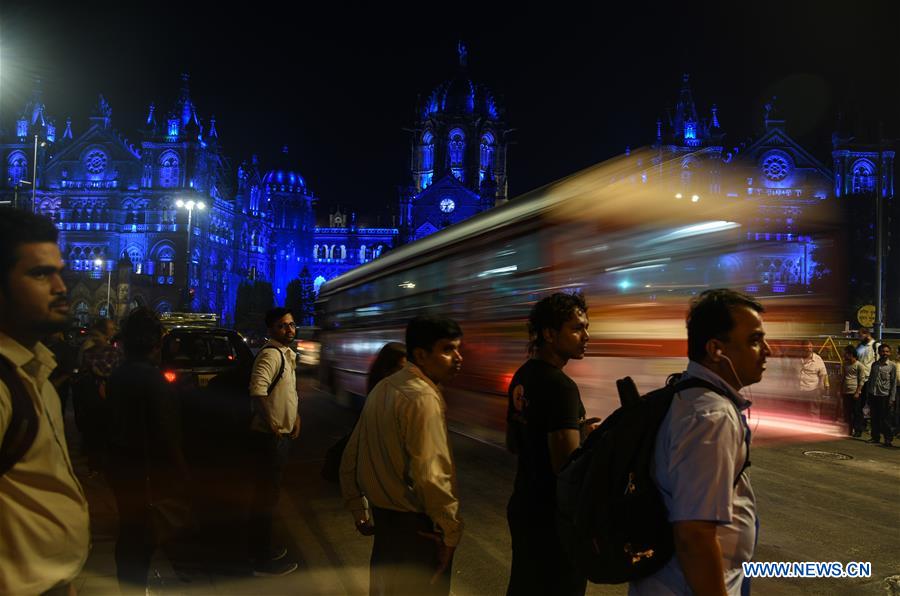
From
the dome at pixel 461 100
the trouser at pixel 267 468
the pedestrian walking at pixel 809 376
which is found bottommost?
the trouser at pixel 267 468

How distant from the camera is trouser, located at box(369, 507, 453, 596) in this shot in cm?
341

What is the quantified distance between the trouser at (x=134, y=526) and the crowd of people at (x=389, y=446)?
0.03ft

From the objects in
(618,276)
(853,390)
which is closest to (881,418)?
(853,390)

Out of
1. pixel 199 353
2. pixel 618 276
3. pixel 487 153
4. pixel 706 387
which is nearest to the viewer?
pixel 706 387

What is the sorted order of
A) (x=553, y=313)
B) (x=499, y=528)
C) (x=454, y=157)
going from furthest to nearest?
1. (x=454, y=157)
2. (x=499, y=528)
3. (x=553, y=313)

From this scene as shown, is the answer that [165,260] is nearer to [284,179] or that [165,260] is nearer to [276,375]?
[284,179]

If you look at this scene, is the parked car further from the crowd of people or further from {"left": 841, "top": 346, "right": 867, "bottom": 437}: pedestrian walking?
{"left": 841, "top": 346, "right": 867, "bottom": 437}: pedestrian walking

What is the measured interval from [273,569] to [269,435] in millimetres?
1175

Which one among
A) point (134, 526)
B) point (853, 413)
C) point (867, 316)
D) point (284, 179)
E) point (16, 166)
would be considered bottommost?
point (853, 413)

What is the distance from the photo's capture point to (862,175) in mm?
62938

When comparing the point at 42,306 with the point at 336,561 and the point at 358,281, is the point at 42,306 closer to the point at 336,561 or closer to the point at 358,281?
the point at 336,561

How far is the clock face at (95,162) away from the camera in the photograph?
262ft

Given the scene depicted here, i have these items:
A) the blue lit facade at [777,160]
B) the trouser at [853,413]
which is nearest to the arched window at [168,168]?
the blue lit facade at [777,160]

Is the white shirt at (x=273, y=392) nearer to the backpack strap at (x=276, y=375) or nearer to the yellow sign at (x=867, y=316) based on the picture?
the backpack strap at (x=276, y=375)
